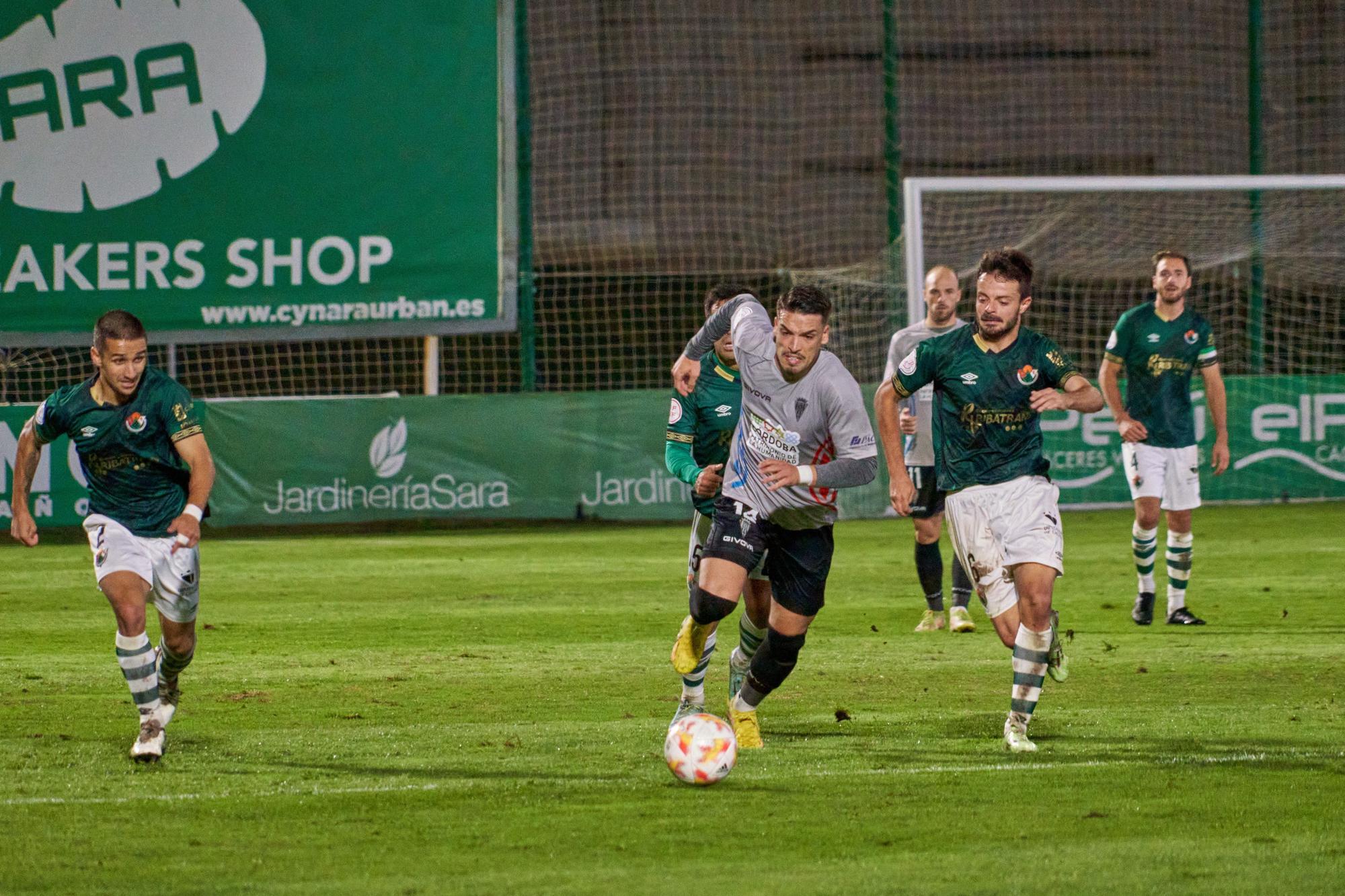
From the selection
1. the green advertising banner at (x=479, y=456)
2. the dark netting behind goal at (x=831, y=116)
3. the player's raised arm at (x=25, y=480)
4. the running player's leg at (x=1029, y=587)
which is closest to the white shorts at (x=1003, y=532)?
the running player's leg at (x=1029, y=587)

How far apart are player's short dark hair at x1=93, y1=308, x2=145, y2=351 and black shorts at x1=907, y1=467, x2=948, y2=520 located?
200 inches

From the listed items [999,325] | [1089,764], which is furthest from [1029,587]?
[999,325]

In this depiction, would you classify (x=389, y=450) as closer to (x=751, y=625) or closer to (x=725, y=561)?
(x=751, y=625)

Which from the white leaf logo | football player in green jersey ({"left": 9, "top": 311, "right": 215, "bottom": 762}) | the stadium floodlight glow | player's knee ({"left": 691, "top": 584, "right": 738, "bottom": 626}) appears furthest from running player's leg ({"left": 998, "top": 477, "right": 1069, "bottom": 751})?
the white leaf logo

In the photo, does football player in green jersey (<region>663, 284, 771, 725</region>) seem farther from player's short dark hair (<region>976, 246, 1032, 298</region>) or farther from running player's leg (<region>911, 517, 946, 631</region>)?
running player's leg (<region>911, 517, 946, 631</region>)

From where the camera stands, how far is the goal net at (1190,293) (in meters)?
18.0

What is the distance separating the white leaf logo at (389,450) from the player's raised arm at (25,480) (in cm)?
1049

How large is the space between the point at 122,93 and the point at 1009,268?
14951 mm

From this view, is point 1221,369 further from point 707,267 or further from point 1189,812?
point 1189,812

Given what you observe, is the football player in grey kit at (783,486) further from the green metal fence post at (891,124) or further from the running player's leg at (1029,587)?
the green metal fence post at (891,124)

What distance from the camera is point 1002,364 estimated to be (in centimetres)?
670

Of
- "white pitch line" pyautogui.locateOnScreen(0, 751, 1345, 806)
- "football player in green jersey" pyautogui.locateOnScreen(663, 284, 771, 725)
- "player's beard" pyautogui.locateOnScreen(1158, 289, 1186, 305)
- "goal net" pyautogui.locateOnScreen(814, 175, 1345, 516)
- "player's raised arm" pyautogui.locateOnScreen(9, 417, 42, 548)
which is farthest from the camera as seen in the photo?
"goal net" pyautogui.locateOnScreen(814, 175, 1345, 516)

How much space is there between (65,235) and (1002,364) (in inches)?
585

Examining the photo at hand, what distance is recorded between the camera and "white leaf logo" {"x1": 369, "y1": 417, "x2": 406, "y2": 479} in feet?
57.1
